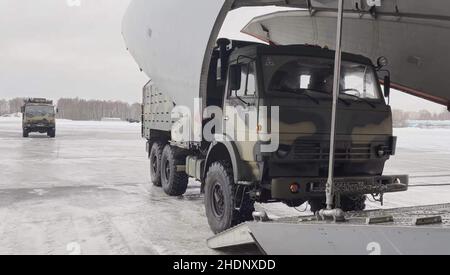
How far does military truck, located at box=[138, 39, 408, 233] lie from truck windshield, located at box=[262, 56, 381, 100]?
0.01 m

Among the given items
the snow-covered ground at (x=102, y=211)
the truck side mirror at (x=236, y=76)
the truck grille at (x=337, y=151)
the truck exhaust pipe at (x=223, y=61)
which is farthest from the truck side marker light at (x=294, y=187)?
the truck exhaust pipe at (x=223, y=61)

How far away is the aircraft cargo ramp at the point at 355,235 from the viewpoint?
11.4 ft

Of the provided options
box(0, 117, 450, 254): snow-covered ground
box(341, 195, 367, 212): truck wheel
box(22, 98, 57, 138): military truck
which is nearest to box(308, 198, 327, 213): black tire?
box(341, 195, 367, 212): truck wheel

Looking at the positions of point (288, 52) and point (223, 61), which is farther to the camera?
point (223, 61)

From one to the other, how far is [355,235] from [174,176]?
5.39 m

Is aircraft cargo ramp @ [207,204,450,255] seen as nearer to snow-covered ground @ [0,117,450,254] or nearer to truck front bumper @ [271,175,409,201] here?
truck front bumper @ [271,175,409,201]

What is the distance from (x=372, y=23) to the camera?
7.23 m

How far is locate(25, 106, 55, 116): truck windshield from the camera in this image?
1149 inches

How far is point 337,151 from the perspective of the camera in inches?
214

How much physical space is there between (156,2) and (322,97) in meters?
3.11

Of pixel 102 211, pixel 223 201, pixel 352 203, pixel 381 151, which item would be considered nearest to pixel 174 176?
pixel 102 211

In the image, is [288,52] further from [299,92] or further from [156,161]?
[156,161]

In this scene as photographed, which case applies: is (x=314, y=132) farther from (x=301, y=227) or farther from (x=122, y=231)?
(x=122, y=231)

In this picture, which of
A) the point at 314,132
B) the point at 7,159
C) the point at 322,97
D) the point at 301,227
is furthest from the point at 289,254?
the point at 7,159
